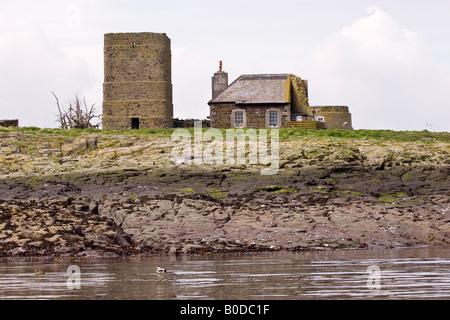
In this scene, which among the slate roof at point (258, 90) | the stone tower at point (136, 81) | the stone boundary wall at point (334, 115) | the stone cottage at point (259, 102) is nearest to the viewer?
the stone cottage at point (259, 102)

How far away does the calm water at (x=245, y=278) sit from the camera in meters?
14.4

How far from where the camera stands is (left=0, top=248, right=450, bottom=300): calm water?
14.4 m

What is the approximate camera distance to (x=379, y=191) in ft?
97.8

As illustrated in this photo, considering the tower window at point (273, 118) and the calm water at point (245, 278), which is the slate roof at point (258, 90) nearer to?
the tower window at point (273, 118)

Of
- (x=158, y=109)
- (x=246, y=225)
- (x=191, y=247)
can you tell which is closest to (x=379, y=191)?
(x=246, y=225)

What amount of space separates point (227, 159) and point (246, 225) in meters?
7.40

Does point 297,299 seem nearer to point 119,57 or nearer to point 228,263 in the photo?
point 228,263

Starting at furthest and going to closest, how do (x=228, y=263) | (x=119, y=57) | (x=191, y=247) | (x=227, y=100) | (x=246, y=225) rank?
(x=119, y=57), (x=227, y=100), (x=246, y=225), (x=191, y=247), (x=228, y=263)

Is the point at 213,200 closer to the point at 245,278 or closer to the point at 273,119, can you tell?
the point at 245,278

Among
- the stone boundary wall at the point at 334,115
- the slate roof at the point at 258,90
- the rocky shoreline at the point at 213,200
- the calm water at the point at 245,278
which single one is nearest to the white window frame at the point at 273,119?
the slate roof at the point at 258,90

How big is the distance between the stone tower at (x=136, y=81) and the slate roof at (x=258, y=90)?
23.0 feet

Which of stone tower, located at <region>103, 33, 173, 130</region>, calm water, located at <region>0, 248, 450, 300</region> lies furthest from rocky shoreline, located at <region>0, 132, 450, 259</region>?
stone tower, located at <region>103, 33, 173, 130</region>

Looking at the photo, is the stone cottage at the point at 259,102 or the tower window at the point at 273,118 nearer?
the stone cottage at the point at 259,102

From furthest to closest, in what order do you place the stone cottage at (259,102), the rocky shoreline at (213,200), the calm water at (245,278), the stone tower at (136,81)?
the stone tower at (136,81) → the stone cottage at (259,102) → the rocky shoreline at (213,200) → the calm water at (245,278)
